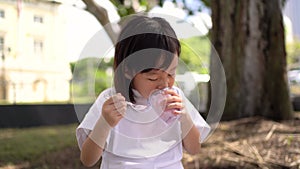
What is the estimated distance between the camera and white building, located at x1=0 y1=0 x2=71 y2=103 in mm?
7926

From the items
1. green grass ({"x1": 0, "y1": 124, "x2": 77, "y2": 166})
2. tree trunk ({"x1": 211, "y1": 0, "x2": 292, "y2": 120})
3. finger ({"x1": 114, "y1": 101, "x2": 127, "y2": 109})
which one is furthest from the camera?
tree trunk ({"x1": 211, "y1": 0, "x2": 292, "y2": 120})

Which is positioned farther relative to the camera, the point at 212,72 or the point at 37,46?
the point at 37,46

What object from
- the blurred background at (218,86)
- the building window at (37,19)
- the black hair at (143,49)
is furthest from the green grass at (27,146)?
the building window at (37,19)

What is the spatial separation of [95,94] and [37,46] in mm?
8661

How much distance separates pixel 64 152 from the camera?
2.71 meters

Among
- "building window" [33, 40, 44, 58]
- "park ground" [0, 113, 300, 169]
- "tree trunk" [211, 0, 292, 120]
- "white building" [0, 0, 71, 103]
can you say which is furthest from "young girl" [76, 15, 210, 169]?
"building window" [33, 40, 44, 58]

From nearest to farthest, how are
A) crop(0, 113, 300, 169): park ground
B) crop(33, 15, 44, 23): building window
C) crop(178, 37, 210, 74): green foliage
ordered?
1. crop(178, 37, 210, 74): green foliage
2. crop(0, 113, 300, 169): park ground
3. crop(33, 15, 44, 23): building window

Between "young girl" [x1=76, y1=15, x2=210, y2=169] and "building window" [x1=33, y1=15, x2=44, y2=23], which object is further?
"building window" [x1=33, y1=15, x2=44, y2=23]

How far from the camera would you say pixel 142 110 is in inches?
34.3

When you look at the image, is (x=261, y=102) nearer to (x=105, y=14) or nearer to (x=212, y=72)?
(x=105, y=14)

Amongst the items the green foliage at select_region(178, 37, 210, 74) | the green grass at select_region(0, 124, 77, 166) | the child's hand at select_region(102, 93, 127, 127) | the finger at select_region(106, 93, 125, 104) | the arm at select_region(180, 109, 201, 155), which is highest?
the green foliage at select_region(178, 37, 210, 74)

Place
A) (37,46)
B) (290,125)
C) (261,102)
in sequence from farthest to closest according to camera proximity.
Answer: (37,46)
(261,102)
(290,125)

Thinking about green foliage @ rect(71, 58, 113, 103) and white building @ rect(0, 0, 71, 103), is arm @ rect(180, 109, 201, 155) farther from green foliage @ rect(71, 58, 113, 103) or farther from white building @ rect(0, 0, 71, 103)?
white building @ rect(0, 0, 71, 103)

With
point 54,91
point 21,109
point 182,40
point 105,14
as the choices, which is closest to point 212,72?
point 182,40
